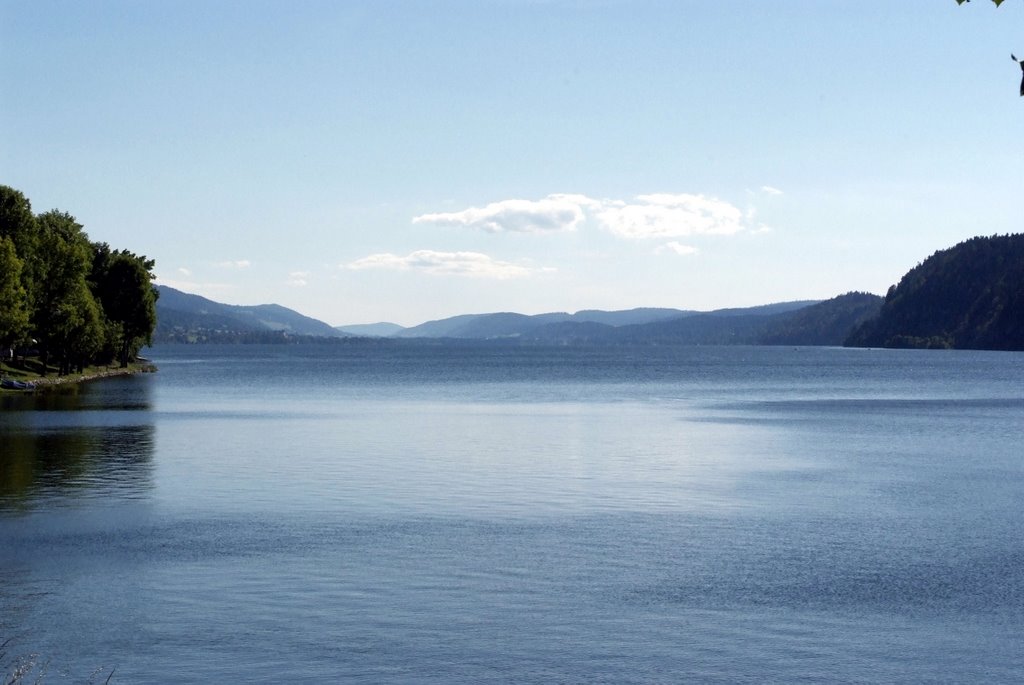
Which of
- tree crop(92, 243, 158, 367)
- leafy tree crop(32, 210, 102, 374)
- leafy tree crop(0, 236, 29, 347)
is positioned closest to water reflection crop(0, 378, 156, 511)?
leafy tree crop(0, 236, 29, 347)

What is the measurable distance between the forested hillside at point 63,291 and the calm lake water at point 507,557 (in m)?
32.7

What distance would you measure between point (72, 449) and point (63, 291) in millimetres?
63731

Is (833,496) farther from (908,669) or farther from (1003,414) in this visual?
(1003,414)

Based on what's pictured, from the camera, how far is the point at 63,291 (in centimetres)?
11769

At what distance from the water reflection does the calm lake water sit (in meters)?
0.33

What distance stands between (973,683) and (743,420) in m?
68.8

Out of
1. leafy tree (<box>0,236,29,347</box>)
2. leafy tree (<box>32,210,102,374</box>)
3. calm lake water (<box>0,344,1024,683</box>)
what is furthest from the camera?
leafy tree (<box>32,210,102,374</box>)

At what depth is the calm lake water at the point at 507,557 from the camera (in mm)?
22359

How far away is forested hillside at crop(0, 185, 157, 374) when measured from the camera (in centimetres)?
10123

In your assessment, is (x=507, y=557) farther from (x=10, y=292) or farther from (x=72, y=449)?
(x=10, y=292)

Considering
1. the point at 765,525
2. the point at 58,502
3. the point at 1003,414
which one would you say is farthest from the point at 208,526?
the point at 1003,414

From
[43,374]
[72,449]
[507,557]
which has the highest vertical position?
[43,374]

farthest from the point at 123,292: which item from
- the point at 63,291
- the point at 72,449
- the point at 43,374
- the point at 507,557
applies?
the point at 507,557

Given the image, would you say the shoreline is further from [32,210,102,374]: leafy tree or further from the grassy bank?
[32,210,102,374]: leafy tree
